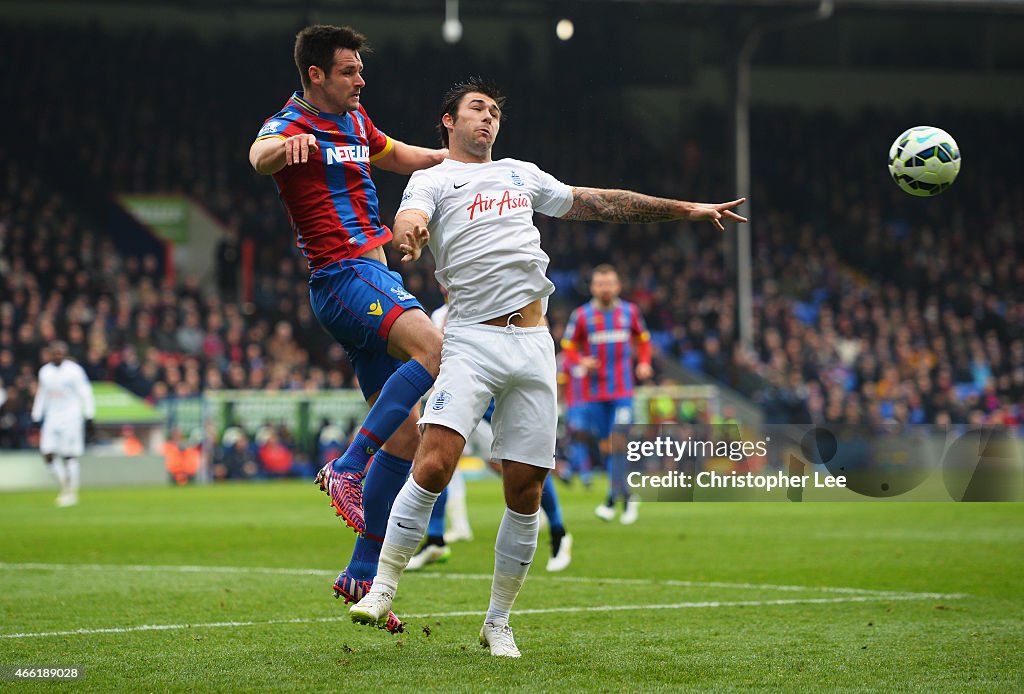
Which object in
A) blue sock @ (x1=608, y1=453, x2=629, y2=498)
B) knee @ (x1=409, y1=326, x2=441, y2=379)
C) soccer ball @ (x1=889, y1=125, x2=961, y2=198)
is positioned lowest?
blue sock @ (x1=608, y1=453, x2=629, y2=498)

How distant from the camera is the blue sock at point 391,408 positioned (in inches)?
243

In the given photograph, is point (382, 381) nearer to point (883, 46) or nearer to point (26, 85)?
point (26, 85)

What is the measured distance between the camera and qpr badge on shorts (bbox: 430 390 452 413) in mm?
5664

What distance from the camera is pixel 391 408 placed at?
6.16 metres

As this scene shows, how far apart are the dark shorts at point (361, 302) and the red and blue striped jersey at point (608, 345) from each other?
8209 mm

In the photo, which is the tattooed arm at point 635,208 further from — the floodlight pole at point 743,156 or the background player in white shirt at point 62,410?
the floodlight pole at point 743,156

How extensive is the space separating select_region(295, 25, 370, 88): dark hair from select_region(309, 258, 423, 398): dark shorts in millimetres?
921

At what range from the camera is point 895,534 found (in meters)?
12.4

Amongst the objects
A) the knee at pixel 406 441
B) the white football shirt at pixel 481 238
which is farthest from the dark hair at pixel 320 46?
the knee at pixel 406 441

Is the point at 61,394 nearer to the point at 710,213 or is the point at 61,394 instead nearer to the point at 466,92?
the point at 466,92

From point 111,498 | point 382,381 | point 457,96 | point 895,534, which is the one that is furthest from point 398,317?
point 111,498

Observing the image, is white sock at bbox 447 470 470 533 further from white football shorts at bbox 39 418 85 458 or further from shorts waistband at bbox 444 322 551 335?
white football shorts at bbox 39 418 85 458

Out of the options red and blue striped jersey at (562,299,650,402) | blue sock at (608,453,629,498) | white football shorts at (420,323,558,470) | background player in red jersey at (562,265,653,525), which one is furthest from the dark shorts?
red and blue striped jersey at (562,299,650,402)

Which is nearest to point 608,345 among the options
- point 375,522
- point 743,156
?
point 375,522
